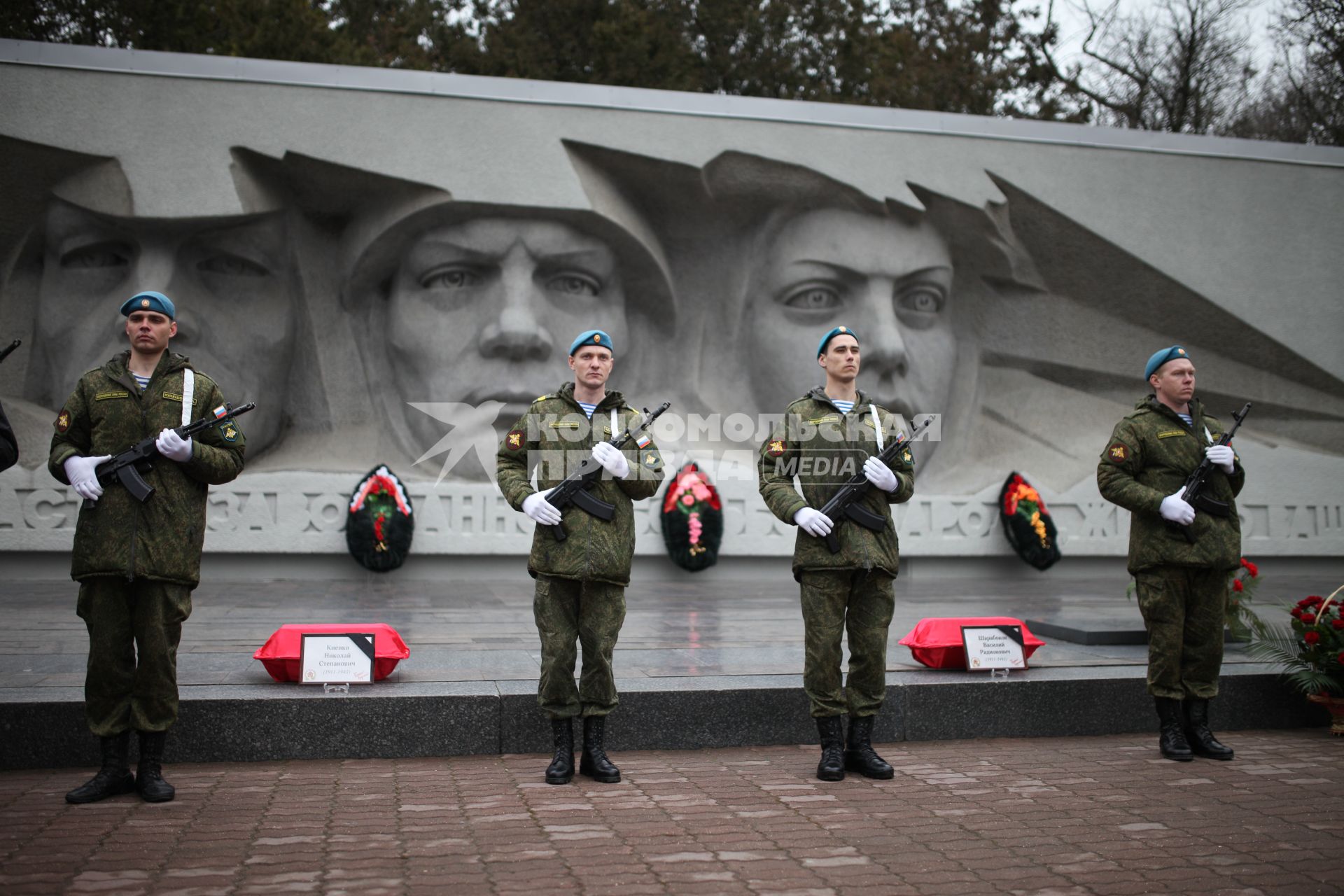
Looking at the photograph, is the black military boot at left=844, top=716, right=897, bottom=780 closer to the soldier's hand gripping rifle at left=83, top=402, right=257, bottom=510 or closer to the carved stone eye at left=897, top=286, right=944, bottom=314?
the soldier's hand gripping rifle at left=83, top=402, right=257, bottom=510

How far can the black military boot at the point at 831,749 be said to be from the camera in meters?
4.70

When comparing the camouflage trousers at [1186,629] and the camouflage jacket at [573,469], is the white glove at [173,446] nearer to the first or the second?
the camouflage jacket at [573,469]

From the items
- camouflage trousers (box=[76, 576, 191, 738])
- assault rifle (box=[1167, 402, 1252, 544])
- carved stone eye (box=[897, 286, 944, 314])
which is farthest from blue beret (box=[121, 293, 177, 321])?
carved stone eye (box=[897, 286, 944, 314])

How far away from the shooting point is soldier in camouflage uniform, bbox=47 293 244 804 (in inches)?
167

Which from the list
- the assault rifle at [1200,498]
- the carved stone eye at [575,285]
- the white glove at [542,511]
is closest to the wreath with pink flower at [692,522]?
the carved stone eye at [575,285]

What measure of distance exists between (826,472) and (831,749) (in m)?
1.16

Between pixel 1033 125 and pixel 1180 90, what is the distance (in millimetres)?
9696

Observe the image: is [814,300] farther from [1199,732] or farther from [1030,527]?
[1199,732]

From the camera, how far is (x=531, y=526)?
40.5ft

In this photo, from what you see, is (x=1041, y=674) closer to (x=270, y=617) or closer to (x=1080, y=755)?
(x=1080, y=755)

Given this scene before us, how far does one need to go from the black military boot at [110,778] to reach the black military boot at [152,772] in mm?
49

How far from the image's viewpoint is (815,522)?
468cm

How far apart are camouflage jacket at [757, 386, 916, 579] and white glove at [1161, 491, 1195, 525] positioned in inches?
45.5

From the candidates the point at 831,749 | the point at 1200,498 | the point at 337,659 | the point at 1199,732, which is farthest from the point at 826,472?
the point at 337,659
